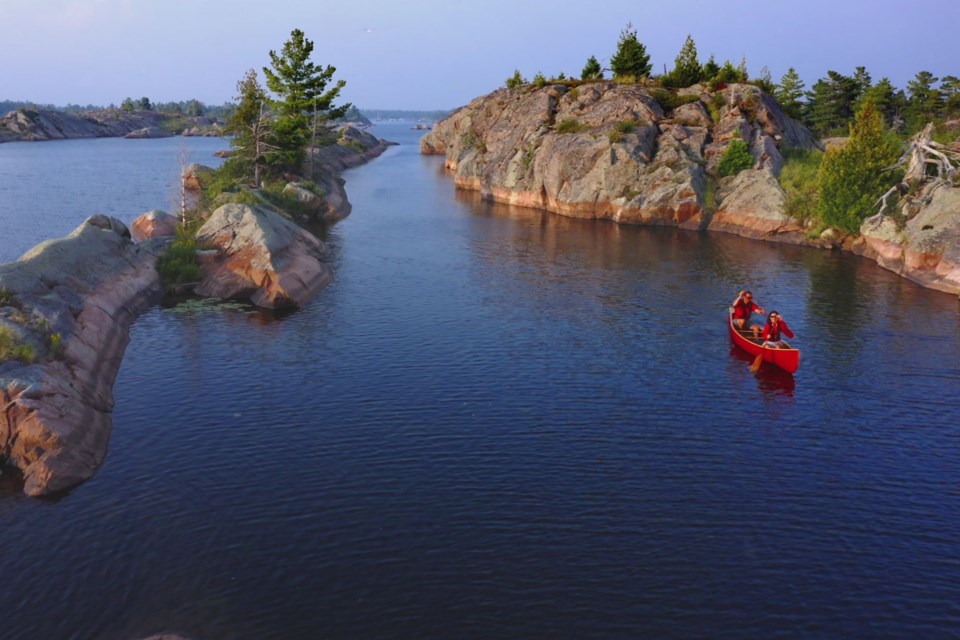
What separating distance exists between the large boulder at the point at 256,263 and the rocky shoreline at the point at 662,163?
145ft

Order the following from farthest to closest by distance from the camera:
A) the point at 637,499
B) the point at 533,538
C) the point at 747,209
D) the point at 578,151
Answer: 1. the point at 578,151
2. the point at 747,209
3. the point at 637,499
4. the point at 533,538

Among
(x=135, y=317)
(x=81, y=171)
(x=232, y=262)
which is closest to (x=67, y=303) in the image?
(x=135, y=317)

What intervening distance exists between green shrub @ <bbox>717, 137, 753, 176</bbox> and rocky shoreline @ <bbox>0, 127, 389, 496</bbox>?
47.0 m

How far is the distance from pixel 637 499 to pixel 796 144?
7939 cm

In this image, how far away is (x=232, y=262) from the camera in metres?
50.7

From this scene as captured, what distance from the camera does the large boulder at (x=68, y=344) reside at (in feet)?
85.8

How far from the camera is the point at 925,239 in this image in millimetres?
57812

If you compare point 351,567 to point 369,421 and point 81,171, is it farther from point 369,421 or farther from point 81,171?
point 81,171

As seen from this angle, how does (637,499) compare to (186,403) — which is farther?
(186,403)

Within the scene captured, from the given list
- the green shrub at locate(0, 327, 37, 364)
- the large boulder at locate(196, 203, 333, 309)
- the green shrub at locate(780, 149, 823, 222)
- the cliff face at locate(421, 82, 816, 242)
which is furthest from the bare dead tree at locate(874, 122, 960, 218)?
the green shrub at locate(0, 327, 37, 364)

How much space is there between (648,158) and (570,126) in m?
13.9

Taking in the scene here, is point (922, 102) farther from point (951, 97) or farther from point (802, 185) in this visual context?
point (802, 185)

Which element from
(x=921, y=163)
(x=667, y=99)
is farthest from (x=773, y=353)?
(x=667, y=99)

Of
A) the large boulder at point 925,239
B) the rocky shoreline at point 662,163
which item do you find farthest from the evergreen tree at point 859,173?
the large boulder at point 925,239
